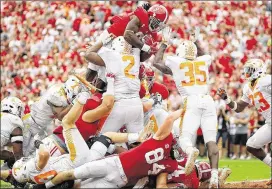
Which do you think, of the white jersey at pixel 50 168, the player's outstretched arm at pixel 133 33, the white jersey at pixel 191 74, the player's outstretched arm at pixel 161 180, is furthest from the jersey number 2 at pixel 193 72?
the white jersey at pixel 50 168

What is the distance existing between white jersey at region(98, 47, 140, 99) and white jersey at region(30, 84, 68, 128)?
81cm

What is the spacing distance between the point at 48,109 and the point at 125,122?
1.30 meters

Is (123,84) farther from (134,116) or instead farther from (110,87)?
(134,116)

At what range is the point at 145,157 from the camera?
328 inches

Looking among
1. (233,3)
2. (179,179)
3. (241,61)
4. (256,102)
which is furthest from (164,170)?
(233,3)

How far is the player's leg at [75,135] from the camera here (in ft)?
28.7

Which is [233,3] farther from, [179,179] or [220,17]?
[179,179]

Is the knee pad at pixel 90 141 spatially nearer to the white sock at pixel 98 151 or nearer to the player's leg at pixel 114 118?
the player's leg at pixel 114 118

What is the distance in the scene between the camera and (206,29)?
21984mm

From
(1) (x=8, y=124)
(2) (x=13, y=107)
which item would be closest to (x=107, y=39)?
(2) (x=13, y=107)

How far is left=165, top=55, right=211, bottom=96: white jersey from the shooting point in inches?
402

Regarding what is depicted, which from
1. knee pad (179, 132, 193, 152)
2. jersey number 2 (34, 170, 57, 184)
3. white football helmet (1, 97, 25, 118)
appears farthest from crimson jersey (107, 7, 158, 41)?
jersey number 2 (34, 170, 57, 184)

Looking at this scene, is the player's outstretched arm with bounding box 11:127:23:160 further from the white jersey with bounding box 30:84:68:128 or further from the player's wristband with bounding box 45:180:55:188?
Answer: the player's wristband with bounding box 45:180:55:188

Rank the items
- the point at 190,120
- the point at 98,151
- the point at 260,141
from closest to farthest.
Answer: the point at 98,151
the point at 190,120
the point at 260,141
